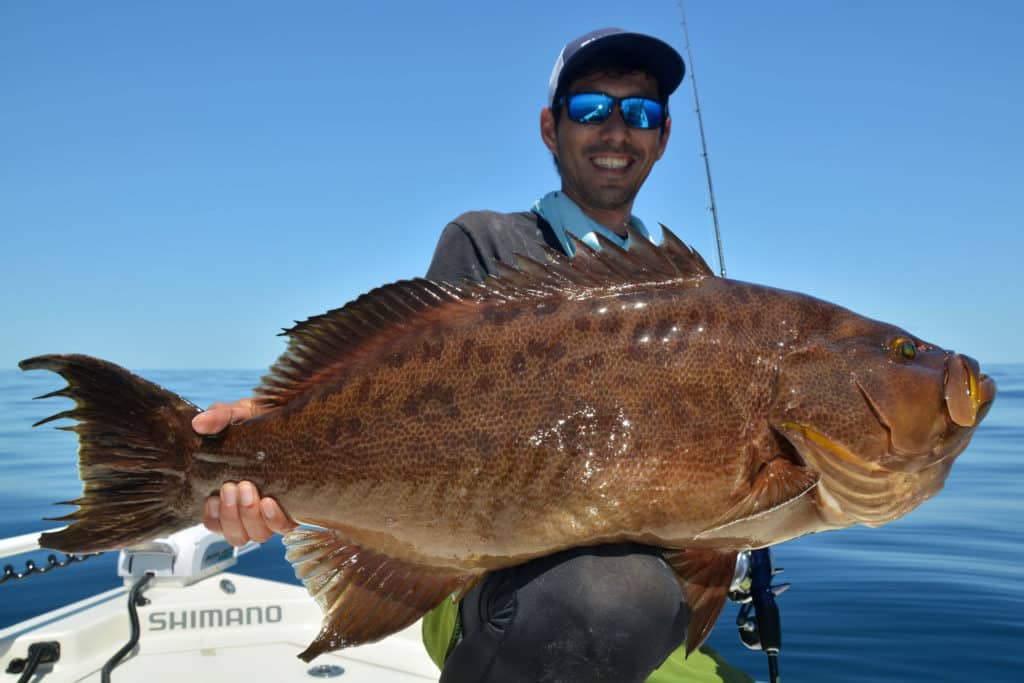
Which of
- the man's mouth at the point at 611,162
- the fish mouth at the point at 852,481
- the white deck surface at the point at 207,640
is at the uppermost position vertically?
the man's mouth at the point at 611,162

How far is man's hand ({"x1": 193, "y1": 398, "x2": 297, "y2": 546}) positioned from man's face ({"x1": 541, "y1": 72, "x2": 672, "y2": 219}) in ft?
6.73

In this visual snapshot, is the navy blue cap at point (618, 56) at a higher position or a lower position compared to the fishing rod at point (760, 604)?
higher

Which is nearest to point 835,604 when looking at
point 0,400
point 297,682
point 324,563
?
point 297,682

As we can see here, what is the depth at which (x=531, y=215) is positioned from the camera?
3805 mm

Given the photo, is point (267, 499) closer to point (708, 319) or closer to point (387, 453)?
point (387, 453)

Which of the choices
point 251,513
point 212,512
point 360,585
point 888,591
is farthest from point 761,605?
point 888,591

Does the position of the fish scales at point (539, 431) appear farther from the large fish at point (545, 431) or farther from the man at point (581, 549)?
the man at point (581, 549)

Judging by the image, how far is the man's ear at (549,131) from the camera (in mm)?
4004

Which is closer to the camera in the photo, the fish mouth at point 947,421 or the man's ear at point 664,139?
the fish mouth at point 947,421

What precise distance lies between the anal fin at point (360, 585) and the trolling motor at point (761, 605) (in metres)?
1.63

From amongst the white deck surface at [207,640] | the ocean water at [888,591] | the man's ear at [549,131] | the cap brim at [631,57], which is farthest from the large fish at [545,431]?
the ocean water at [888,591]

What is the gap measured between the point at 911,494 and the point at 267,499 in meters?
2.02

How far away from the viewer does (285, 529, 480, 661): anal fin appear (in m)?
2.47

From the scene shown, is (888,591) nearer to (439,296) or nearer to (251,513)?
(439,296)
